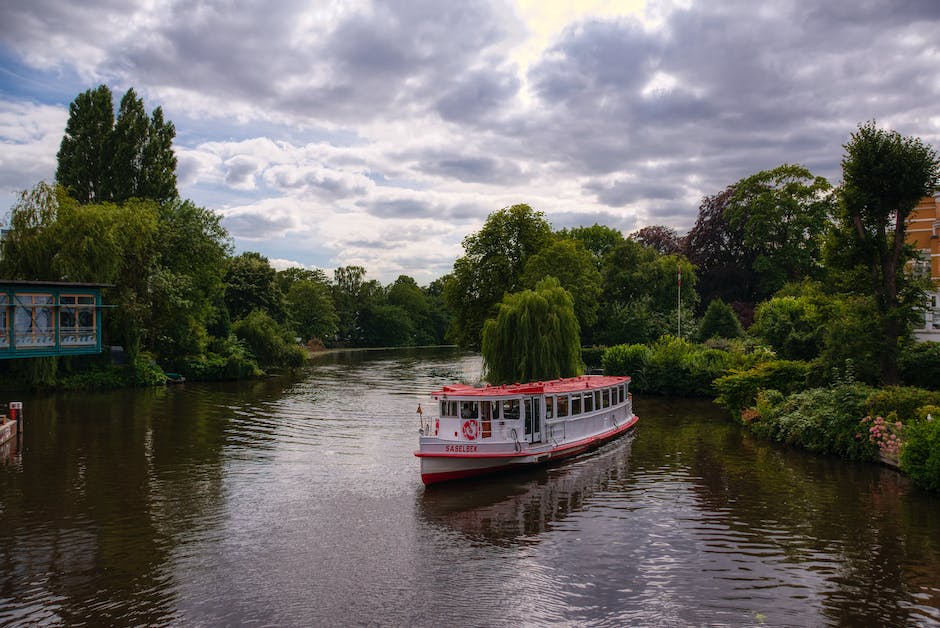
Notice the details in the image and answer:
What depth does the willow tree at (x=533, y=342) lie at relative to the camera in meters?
40.9

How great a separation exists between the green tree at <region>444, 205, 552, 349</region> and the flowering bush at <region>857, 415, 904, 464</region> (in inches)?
1591

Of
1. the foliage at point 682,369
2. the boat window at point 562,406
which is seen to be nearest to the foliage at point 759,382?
the foliage at point 682,369

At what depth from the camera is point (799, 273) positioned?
73.6 m

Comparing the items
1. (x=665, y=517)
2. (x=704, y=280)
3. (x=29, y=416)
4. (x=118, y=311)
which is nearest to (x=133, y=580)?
(x=665, y=517)

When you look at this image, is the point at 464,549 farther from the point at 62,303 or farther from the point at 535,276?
the point at 535,276

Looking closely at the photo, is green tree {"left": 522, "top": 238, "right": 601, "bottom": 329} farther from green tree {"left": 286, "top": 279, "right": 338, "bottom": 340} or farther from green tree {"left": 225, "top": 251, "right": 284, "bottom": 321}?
green tree {"left": 286, "top": 279, "right": 338, "bottom": 340}

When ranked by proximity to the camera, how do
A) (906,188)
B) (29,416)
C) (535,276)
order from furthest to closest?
(535,276) → (29,416) → (906,188)

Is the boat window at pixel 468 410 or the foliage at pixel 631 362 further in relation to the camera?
the foliage at pixel 631 362

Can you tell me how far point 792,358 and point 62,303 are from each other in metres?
40.6

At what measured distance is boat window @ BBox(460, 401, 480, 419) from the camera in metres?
26.3

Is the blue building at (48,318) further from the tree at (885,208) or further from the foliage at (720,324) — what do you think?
the foliage at (720,324)

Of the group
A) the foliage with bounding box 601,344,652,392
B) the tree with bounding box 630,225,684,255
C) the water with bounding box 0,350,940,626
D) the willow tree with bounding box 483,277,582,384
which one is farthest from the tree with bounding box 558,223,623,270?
the water with bounding box 0,350,940,626

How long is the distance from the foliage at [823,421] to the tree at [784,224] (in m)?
42.3

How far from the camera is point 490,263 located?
64.8 m
